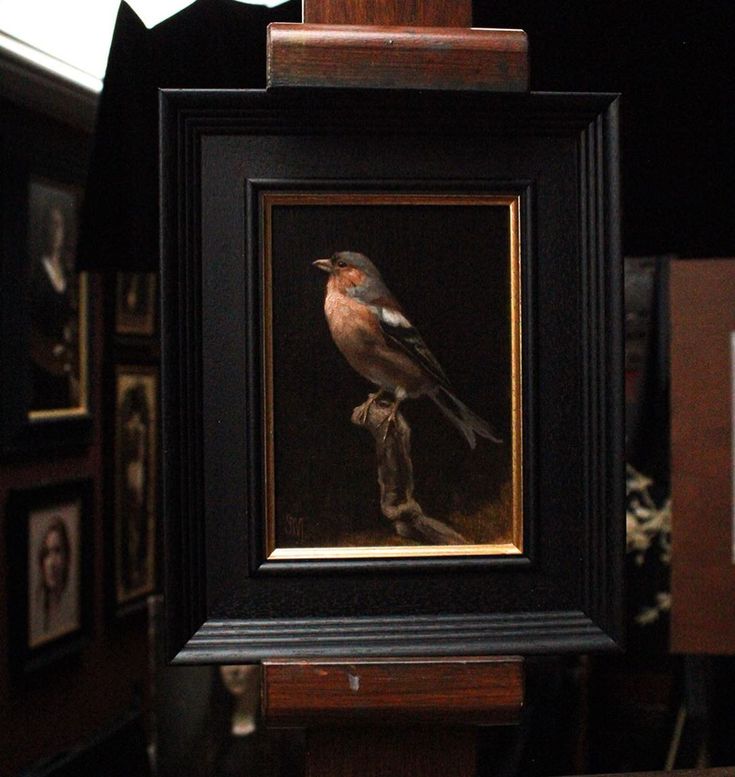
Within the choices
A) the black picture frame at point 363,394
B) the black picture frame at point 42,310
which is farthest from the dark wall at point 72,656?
the black picture frame at point 363,394

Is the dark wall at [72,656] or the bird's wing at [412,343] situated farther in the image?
the dark wall at [72,656]

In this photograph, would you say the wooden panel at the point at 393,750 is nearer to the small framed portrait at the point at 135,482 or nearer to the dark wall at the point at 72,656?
the dark wall at the point at 72,656

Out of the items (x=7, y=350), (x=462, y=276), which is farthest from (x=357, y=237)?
(x=7, y=350)

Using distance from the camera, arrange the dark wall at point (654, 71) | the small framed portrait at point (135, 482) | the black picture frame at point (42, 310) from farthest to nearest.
Answer: the small framed portrait at point (135, 482) < the black picture frame at point (42, 310) < the dark wall at point (654, 71)

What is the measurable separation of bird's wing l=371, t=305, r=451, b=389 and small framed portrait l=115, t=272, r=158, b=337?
1182 mm

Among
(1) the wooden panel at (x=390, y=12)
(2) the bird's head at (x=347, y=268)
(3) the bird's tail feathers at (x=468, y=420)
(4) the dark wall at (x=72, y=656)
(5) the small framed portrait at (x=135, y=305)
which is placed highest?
(1) the wooden panel at (x=390, y=12)

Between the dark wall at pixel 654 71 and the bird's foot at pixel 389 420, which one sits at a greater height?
the dark wall at pixel 654 71

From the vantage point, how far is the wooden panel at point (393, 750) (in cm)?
73

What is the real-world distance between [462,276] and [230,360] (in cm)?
18

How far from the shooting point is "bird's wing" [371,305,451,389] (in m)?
0.72

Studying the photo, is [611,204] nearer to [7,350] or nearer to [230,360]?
[230,360]

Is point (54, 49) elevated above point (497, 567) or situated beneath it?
elevated above

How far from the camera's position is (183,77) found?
3.16 feet
